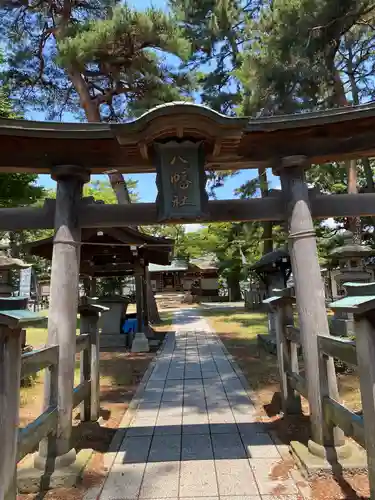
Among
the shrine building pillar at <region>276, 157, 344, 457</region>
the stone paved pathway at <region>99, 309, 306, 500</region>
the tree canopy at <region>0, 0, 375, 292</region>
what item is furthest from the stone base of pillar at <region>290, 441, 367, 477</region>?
the tree canopy at <region>0, 0, 375, 292</region>

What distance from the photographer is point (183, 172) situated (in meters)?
4.10

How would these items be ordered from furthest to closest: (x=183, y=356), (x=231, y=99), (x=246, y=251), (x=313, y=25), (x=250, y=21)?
(x=246, y=251) < (x=231, y=99) < (x=250, y=21) < (x=313, y=25) < (x=183, y=356)

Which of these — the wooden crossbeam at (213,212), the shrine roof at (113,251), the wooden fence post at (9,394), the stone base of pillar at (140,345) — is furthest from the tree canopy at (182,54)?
the wooden fence post at (9,394)

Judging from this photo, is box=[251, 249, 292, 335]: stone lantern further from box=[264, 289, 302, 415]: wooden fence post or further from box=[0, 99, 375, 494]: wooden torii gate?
box=[0, 99, 375, 494]: wooden torii gate

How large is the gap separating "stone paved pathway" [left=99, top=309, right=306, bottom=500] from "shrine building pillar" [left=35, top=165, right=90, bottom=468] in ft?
2.17

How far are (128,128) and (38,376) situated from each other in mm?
6126

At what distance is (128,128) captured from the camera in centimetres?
376

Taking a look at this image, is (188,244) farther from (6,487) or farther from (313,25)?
(6,487)

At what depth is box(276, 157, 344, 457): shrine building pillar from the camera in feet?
12.2

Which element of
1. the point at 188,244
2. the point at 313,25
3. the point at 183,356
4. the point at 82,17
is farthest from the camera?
the point at 188,244

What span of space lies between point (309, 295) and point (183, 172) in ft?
6.38

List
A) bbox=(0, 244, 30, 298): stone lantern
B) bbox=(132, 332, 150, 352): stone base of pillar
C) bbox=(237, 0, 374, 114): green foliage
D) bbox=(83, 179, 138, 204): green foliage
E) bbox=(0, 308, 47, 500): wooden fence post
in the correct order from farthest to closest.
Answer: bbox=(83, 179, 138, 204): green foliage, bbox=(132, 332, 150, 352): stone base of pillar, bbox=(237, 0, 374, 114): green foliage, bbox=(0, 244, 30, 298): stone lantern, bbox=(0, 308, 47, 500): wooden fence post

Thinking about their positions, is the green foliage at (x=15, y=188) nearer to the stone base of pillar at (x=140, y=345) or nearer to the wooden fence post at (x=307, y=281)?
the stone base of pillar at (x=140, y=345)

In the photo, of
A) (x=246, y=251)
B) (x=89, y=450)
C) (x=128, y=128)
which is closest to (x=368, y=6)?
(x=128, y=128)
